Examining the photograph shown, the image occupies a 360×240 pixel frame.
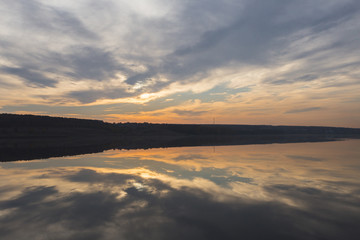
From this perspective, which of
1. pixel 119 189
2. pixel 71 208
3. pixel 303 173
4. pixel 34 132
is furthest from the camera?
pixel 34 132


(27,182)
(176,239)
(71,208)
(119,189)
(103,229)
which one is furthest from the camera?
(27,182)

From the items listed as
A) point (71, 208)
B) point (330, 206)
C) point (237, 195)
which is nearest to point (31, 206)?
point (71, 208)

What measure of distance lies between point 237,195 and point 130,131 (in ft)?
325

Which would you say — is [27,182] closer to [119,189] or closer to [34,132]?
[119,189]

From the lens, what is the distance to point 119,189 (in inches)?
436

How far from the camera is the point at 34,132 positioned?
7644cm

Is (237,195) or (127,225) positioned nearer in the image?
(127,225)

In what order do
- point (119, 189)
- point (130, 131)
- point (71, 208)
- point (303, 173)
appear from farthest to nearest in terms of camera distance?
point (130, 131)
point (303, 173)
point (119, 189)
point (71, 208)

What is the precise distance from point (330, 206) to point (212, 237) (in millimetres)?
5689

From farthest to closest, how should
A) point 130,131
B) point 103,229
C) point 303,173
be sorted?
point 130,131 < point 303,173 < point 103,229

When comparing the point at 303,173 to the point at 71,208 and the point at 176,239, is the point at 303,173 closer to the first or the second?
the point at 176,239

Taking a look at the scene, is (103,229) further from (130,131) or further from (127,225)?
(130,131)

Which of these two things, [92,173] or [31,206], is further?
[92,173]

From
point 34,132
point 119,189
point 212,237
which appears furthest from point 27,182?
point 34,132
